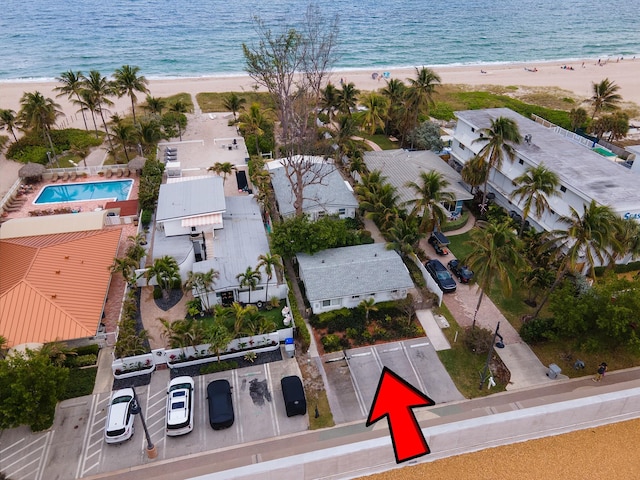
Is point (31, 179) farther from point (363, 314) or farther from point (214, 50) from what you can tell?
point (214, 50)

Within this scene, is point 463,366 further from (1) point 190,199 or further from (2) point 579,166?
(1) point 190,199

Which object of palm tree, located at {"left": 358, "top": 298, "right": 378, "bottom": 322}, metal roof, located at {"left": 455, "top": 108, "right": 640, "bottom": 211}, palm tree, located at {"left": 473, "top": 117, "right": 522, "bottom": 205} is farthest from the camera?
palm tree, located at {"left": 473, "top": 117, "right": 522, "bottom": 205}

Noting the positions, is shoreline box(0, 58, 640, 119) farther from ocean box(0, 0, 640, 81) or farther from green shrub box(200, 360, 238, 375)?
green shrub box(200, 360, 238, 375)

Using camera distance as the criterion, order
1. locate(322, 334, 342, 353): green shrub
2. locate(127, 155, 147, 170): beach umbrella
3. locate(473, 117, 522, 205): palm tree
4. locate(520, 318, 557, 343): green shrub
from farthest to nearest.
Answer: locate(127, 155, 147, 170): beach umbrella, locate(473, 117, 522, 205): palm tree, locate(520, 318, 557, 343): green shrub, locate(322, 334, 342, 353): green shrub

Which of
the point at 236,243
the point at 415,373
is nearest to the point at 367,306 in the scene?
the point at 415,373

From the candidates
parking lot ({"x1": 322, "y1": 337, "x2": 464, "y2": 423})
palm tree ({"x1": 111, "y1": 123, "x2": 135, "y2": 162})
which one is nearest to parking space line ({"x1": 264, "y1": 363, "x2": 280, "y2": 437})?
parking lot ({"x1": 322, "y1": 337, "x2": 464, "y2": 423})

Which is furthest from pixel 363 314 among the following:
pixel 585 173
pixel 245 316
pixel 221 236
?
pixel 585 173

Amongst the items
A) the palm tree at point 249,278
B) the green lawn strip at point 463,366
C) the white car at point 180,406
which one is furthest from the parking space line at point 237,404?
the green lawn strip at point 463,366
